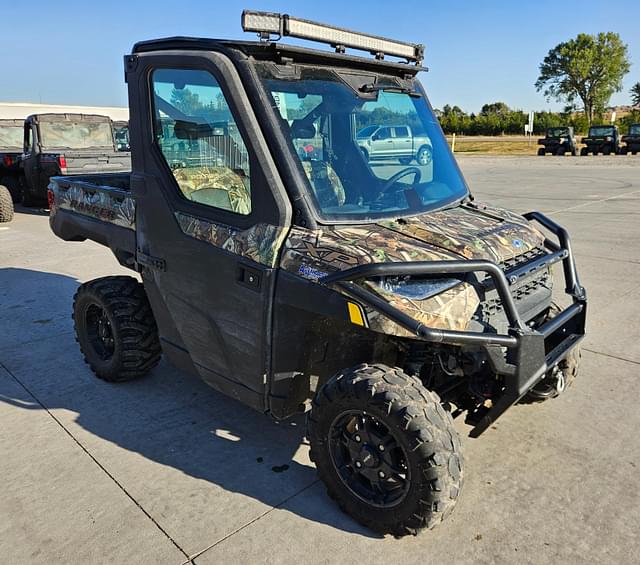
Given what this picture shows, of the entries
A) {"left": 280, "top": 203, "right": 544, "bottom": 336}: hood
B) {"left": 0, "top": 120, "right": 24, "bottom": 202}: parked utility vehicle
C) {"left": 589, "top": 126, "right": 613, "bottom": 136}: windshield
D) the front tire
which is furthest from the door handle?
{"left": 589, "top": 126, "right": 613, "bottom": 136}: windshield

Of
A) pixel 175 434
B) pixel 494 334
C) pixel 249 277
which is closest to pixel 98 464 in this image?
pixel 175 434

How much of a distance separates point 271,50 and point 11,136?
14.4 meters

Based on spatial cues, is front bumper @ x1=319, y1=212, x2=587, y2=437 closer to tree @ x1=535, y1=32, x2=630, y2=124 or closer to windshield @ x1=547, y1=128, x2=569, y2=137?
windshield @ x1=547, y1=128, x2=569, y2=137

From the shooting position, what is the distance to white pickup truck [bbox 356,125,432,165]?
10.6 ft

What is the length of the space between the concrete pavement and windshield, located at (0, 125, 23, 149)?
1170cm

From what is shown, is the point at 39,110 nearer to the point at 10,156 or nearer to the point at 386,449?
the point at 10,156

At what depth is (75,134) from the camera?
12.6 meters

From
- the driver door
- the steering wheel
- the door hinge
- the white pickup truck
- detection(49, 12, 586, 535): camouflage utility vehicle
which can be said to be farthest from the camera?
the door hinge

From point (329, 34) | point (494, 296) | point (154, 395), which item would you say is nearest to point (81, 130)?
point (154, 395)

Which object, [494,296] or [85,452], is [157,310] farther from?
[494,296]

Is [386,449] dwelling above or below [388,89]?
below

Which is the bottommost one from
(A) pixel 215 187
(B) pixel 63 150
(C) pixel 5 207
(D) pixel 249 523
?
(D) pixel 249 523

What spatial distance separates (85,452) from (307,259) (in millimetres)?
1830

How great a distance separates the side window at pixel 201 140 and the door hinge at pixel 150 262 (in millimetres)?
455
